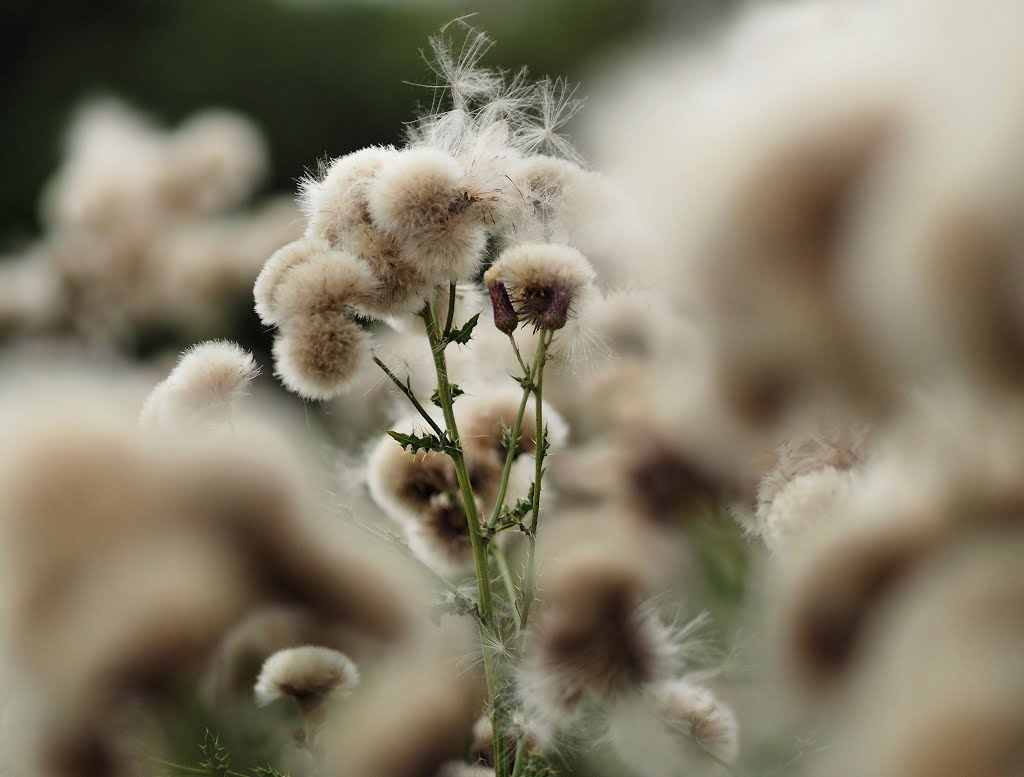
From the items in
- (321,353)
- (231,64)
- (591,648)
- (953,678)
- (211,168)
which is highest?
(231,64)

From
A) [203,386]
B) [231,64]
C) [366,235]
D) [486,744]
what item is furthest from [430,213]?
[231,64]

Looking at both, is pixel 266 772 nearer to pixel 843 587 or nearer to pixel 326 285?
pixel 326 285

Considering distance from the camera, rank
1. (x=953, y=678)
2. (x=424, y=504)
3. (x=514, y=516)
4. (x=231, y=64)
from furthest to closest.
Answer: (x=231, y=64)
(x=424, y=504)
(x=514, y=516)
(x=953, y=678)

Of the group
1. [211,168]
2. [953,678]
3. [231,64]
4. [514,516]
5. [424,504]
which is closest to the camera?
[953,678]

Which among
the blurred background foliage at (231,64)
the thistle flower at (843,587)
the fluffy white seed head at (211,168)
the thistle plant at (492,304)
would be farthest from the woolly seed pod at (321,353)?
the blurred background foliage at (231,64)

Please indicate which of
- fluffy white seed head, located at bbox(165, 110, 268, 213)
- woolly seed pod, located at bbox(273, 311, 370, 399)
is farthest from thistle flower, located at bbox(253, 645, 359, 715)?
fluffy white seed head, located at bbox(165, 110, 268, 213)

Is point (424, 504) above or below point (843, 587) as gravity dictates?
above
